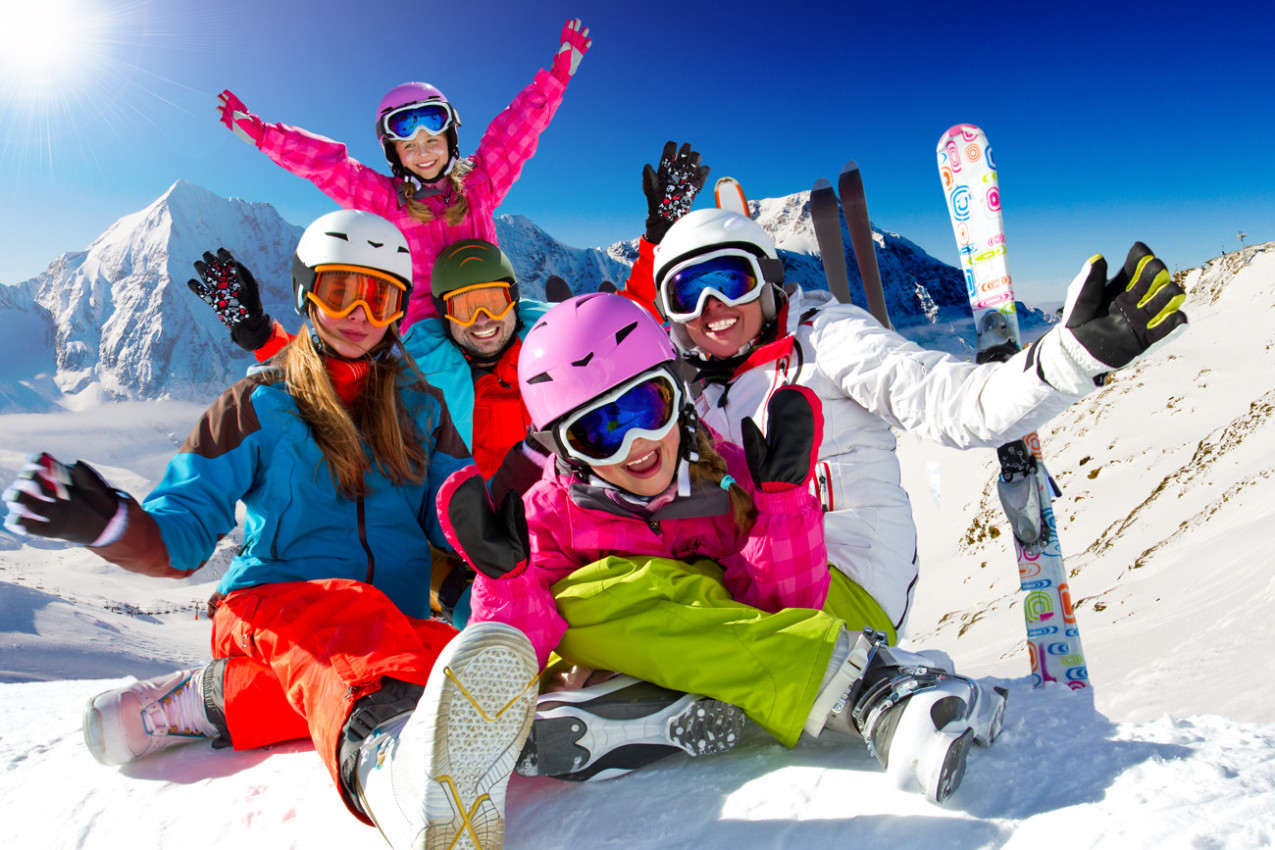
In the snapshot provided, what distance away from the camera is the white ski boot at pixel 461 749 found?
127cm

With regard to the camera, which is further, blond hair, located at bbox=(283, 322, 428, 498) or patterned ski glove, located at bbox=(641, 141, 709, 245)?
patterned ski glove, located at bbox=(641, 141, 709, 245)

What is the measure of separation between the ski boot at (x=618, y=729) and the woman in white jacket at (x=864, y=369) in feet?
2.16

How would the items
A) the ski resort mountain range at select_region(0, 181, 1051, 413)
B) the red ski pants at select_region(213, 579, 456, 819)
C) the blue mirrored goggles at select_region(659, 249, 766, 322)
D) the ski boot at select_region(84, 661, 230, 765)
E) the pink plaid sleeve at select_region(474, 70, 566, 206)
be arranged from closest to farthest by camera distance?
the red ski pants at select_region(213, 579, 456, 819)
the ski boot at select_region(84, 661, 230, 765)
the blue mirrored goggles at select_region(659, 249, 766, 322)
the pink plaid sleeve at select_region(474, 70, 566, 206)
the ski resort mountain range at select_region(0, 181, 1051, 413)

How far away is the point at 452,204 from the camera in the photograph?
400 cm

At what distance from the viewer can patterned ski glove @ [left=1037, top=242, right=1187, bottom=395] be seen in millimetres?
1291

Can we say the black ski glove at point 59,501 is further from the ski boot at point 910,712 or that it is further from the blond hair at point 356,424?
the ski boot at point 910,712

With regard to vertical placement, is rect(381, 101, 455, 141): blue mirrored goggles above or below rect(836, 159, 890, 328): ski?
above

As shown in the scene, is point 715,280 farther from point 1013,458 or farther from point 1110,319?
point 1013,458

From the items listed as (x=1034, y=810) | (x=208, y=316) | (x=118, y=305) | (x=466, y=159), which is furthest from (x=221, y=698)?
(x=118, y=305)

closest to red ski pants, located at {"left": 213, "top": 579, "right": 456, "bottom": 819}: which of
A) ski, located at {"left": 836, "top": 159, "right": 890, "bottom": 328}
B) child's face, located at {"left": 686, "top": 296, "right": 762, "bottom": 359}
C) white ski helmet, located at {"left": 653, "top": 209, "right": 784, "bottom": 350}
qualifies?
child's face, located at {"left": 686, "top": 296, "right": 762, "bottom": 359}

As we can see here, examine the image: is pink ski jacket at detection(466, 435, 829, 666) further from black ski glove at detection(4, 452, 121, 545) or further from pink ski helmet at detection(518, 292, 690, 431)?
black ski glove at detection(4, 452, 121, 545)

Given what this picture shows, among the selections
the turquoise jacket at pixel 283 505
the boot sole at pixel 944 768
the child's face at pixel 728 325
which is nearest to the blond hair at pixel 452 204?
the turquoise jacket at pixel 283 505

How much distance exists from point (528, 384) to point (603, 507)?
0.45 meters

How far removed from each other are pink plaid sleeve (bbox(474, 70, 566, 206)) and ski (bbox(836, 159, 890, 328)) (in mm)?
2075
